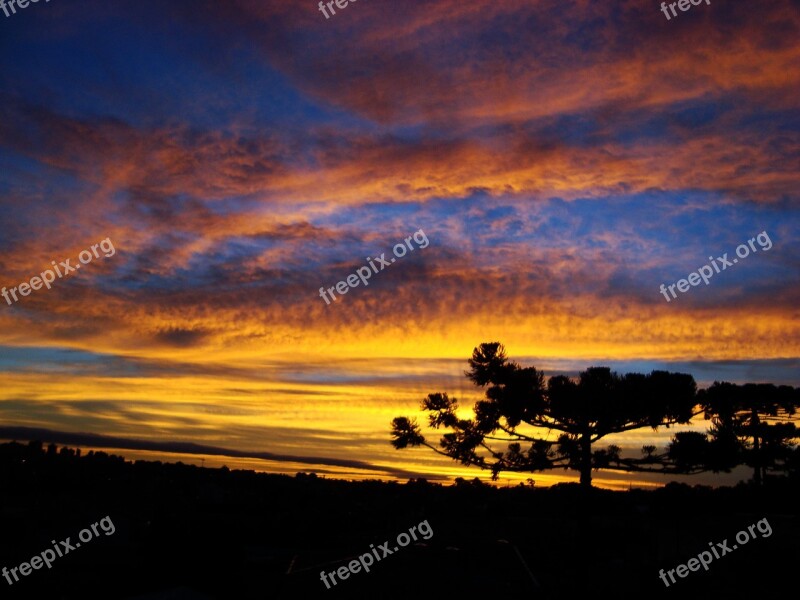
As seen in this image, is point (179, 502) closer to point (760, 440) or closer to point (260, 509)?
point (260, 509)

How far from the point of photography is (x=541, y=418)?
18.8 metres

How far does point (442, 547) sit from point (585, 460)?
535 centimetres

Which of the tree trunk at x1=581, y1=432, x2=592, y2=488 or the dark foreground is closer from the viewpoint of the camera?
the dark foreground

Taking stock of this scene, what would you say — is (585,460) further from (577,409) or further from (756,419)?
(756,419)

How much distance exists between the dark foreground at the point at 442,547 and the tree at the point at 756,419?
2.19 meters

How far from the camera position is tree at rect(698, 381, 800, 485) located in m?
18.7

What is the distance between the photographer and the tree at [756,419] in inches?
737

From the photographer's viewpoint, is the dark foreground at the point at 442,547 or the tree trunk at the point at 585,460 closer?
the dark foreground at the point at 442,547

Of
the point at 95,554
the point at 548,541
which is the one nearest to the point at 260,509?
the point at 95,554

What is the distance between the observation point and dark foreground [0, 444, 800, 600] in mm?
14312

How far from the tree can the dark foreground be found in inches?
86.2

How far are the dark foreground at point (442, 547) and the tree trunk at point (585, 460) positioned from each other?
1.61 ft

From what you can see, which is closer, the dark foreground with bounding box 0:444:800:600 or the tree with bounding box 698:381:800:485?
the dark foreground with bounding box 0:444:800:600

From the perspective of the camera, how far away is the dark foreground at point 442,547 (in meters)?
14.3
